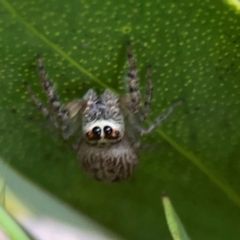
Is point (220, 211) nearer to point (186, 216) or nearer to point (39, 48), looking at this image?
point (186, 216)

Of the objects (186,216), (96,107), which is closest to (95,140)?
(96,107)

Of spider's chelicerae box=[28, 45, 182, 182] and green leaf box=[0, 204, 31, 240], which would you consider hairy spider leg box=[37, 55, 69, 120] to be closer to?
spider's chelicerae box=[28, 45, 182, 182]

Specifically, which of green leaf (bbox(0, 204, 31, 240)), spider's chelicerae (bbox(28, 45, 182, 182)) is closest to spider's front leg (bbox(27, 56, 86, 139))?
spider's chelicerae (bbox(28, 45, 182, 182))

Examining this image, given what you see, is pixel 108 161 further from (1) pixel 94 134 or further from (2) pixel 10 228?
(2) pixel 10 228

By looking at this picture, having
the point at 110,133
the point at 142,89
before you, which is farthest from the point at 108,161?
the point at 142,89

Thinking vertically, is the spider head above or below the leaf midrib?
above

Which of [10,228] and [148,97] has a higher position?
[148,97]
